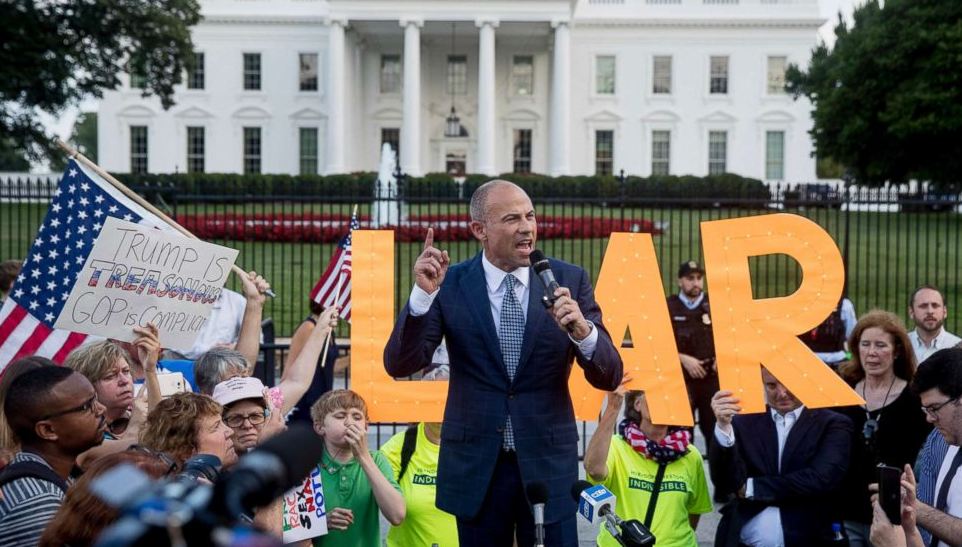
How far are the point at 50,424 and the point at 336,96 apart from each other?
163 ft

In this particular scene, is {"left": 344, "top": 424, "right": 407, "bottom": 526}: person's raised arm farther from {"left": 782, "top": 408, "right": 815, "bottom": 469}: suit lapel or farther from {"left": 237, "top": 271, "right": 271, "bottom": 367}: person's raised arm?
{"left": 782, "top": 408, "right": 815, "bottom": 469}: suit lapel

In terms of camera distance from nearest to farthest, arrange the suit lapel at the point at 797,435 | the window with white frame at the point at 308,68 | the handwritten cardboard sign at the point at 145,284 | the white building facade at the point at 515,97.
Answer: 1. the suit lapel at the point at 797,435
2. the handwritten cardboard sign at the point at 145,284
3. the white building facade at the point at 515,97
4. the window with white frame at the point at 308,68

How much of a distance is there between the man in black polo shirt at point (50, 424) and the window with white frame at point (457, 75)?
173ft

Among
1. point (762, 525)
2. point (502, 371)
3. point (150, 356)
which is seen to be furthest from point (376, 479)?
point (762, 525)

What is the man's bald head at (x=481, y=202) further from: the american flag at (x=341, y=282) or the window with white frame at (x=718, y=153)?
the window with white frame at (x=718, y=153)


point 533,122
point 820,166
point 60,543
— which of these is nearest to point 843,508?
point 60,543

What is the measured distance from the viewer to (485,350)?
13.4 feet

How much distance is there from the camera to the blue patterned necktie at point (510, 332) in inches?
160

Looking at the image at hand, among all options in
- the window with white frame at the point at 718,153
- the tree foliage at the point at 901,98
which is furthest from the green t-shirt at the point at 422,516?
the window with white frame at the point at 718,153

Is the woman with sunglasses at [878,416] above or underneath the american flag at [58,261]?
underneath

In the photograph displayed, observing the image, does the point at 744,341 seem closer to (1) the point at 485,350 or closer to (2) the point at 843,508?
(2) the point at 843,508

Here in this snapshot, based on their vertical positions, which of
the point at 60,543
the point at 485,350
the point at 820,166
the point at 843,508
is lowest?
the point at 843,508

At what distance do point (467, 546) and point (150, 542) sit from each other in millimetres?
2739

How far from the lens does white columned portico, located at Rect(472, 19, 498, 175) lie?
51.4m
